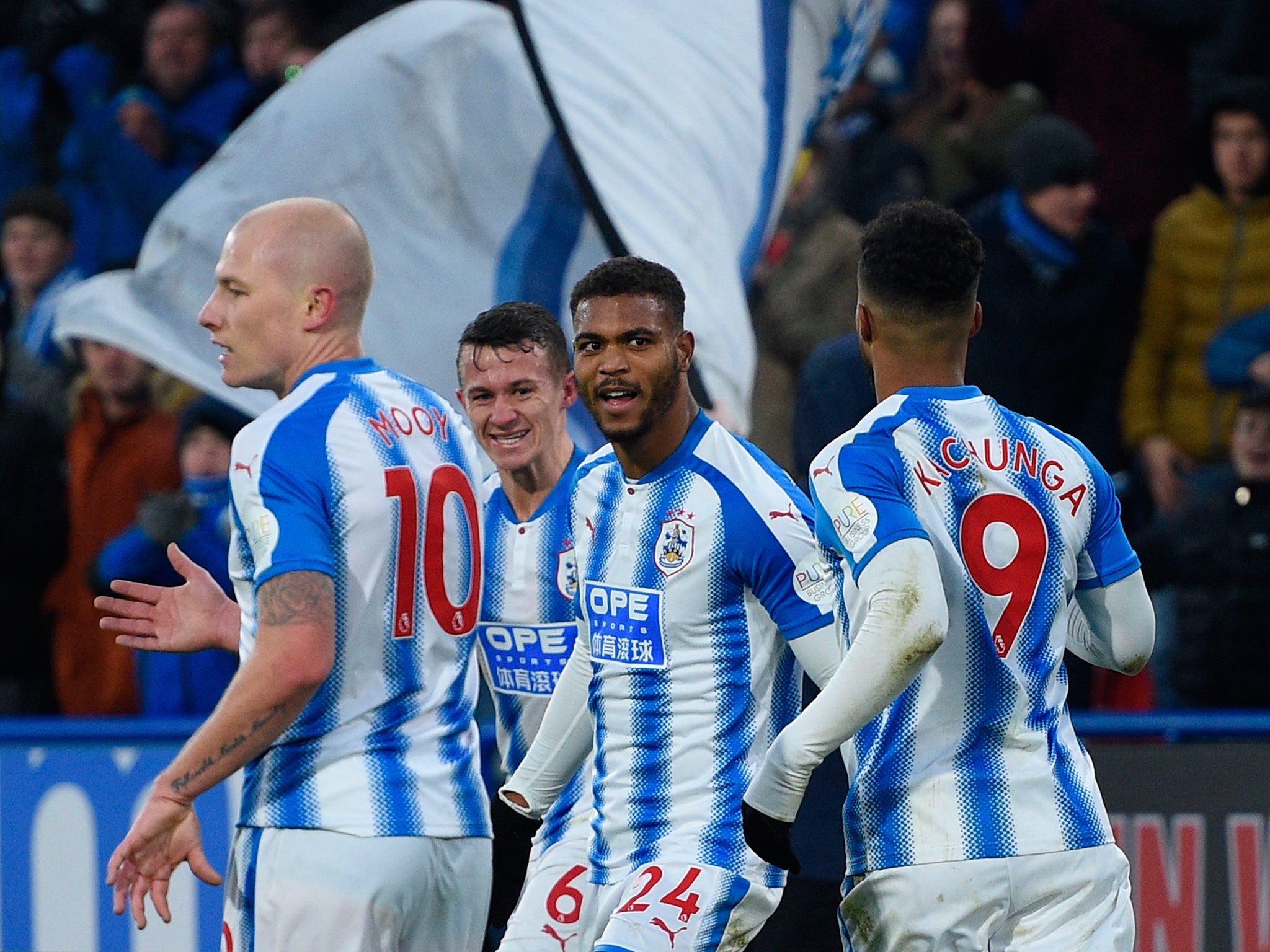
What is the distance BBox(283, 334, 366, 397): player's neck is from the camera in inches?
158

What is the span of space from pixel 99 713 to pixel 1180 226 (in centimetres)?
469

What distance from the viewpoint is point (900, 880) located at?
363 cm

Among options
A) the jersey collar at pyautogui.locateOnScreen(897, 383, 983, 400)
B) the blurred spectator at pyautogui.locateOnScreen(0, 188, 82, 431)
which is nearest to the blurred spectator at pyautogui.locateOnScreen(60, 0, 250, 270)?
the blurred spectator at pyautogui.locateOnScreen(0, 188, 82, 431)

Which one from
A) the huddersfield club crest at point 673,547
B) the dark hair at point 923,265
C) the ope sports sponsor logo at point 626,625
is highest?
the dark hair at point 923,265

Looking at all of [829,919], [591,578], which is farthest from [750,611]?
[829,919]

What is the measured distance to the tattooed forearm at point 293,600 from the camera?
144 inches

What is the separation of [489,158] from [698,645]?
406 cm

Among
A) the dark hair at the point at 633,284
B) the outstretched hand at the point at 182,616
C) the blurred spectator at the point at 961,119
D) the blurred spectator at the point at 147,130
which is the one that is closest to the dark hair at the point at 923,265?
the dark hair at the point at 633,284

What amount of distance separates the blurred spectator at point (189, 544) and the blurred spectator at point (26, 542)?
0.45 metres

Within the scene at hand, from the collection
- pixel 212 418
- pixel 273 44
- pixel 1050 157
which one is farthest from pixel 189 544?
→ pixel 1050 157

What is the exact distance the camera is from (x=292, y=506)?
374 cm

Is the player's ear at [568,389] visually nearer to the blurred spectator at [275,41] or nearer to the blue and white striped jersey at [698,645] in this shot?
the blue and white striped jersey at [698,645]

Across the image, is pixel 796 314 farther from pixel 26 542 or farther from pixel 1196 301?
pixel 26 542

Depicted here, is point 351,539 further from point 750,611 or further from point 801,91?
point 801,91
